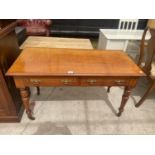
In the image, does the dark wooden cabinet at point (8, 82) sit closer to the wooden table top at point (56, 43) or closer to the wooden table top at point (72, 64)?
the wooden table top at point (72, 64)

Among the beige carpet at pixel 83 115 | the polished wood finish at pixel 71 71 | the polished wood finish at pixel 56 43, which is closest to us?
the polished wood finish at pixel 71 71

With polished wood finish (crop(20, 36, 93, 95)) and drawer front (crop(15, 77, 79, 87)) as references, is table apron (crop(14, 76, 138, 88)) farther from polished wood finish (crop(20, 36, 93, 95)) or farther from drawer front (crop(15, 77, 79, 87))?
polished wood finish (crop(20, 36, 93, 95))

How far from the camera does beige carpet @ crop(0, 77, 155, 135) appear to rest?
1640mm

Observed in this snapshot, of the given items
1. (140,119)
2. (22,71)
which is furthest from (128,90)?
(22,71)

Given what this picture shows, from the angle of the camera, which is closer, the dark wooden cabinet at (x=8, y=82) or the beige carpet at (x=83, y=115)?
the dark wooden cabinet at (x=8, y=82)

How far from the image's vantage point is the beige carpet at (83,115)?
5.38ft

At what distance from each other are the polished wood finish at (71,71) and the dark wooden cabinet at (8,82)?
0.40 feet

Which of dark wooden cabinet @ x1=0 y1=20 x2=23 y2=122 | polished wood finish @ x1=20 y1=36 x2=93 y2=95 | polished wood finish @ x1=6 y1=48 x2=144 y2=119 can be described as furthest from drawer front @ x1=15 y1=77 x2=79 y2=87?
polished wood finish @ x1=20 y1=36 x2=93 y2=95

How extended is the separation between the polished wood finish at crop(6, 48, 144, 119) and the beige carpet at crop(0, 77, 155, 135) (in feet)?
1.21

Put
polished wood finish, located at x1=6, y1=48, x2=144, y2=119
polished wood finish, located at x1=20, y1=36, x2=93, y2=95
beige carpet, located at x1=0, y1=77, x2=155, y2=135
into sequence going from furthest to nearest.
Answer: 1. polished wood finish, located at x1=20, y1=36, x2=93, y2=95
2. beige carpet, located at x1=0, y1=77, x2=155, y2=135
3. polished wood finish, located at x1=6, y1=48, x2=144, y2=119

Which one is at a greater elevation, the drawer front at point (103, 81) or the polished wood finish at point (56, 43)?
the drawer front at point (103, 81)

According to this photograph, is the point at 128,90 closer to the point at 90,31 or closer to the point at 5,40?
the point at 5,40

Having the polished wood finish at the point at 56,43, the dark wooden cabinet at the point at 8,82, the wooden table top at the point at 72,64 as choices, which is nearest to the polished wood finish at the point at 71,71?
the wooden table top at the point at 72,64

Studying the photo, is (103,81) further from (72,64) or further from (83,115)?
(83,115)
